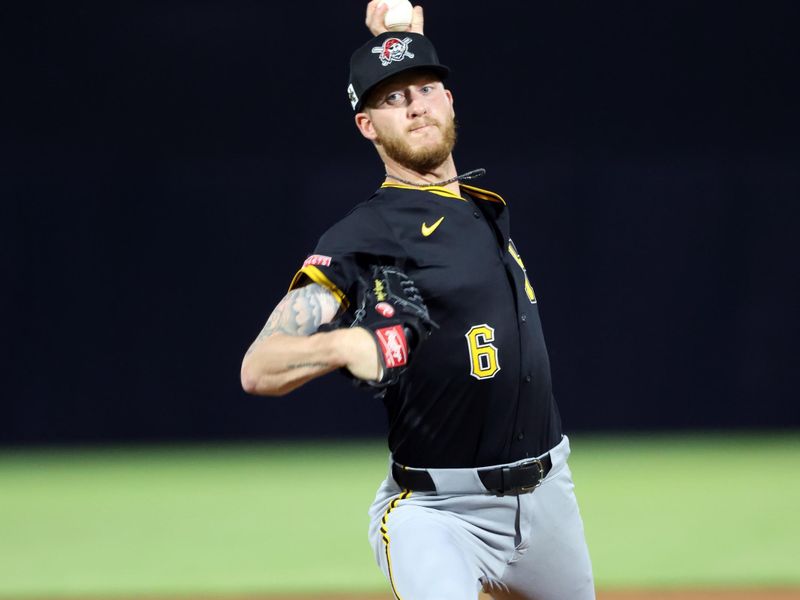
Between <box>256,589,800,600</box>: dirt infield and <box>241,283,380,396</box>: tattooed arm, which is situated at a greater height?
<box>241,283,380,396</box>: tattooed arm

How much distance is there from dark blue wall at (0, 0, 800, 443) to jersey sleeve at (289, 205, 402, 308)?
261 inches

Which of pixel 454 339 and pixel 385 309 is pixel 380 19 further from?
pixel 385 309

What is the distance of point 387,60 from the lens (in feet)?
12.6

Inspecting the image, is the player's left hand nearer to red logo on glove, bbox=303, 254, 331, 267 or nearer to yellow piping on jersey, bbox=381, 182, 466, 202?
yellow piping on jersey, bbox=381, 182, 466, 202

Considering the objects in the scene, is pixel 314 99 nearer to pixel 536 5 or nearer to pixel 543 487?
pixel 536 5

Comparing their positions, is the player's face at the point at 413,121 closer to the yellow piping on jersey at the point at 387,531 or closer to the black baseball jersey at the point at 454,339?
the black baseball jersey at the point at 454,339

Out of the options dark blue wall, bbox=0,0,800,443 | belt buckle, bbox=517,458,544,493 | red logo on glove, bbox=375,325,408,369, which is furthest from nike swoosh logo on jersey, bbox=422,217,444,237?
dark blue wall, bbox=0,0,800,443

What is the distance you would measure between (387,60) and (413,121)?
0.67 ft

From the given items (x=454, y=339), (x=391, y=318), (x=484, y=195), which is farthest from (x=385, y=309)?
(x=484, y=195)

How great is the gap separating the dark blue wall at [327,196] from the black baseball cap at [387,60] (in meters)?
6.33

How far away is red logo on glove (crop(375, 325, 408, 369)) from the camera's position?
3059 millimetres

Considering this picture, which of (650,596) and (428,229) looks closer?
(428,229)

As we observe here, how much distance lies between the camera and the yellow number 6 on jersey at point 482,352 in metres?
3.60

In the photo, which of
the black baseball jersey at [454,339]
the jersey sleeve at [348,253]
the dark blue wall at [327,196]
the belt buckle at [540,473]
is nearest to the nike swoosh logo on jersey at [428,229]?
the black baseball jersey at [454,339]
